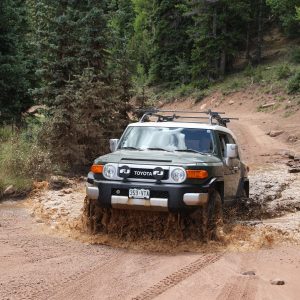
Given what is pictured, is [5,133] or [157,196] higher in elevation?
[5,133]

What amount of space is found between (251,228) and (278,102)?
29.5 m

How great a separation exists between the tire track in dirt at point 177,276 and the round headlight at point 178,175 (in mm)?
1119

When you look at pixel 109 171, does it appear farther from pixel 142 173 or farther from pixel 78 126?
pixel 78 126

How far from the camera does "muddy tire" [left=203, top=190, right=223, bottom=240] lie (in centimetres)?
808

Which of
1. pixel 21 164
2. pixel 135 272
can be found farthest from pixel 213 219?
pixel 21 164

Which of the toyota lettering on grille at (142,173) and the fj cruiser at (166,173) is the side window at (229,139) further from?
the toyota lettering on grille at (142,173)

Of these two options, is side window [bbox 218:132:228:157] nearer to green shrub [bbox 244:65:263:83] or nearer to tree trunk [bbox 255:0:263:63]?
green shrub [bbox 244:65:263:83]

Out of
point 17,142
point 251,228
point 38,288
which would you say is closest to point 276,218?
point 251,228

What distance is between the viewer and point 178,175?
7.80m

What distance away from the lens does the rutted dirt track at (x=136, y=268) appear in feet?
19.3

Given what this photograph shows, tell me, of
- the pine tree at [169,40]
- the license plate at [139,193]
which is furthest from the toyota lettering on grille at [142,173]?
the pine tree at [169,40]

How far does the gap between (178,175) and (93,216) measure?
1.61 metres

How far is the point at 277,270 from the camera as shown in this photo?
683 cm

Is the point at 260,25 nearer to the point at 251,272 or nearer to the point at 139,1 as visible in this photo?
the point at 139,1
